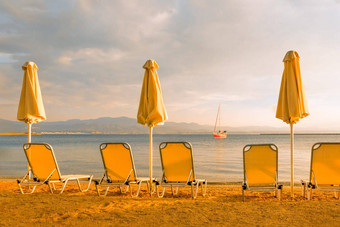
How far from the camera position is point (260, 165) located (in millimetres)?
5684

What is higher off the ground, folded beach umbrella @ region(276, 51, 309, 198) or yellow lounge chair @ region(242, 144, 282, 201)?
folded beach umbrella @ region(276, 51, 309, 198)

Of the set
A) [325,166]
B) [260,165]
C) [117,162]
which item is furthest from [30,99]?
[325,166]

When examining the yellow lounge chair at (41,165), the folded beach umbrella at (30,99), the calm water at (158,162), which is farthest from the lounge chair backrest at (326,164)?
the folded beach umbrella at (30,99)

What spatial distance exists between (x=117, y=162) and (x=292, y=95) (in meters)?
3.48

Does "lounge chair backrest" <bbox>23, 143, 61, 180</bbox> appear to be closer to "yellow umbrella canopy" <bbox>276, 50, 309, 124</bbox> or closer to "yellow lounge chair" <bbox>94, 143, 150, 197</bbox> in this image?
"yellow lounge chair" <bbox>94, 143, 150, 197</bbox>

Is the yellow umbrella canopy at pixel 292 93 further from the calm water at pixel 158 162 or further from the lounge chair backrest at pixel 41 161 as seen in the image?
the calm water at pixel 158 162

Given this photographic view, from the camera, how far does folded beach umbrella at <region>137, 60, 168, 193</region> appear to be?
6141mm

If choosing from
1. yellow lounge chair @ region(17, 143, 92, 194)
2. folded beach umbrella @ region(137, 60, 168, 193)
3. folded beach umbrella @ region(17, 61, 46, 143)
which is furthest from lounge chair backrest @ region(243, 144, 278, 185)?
folded beach umbrella @ region(17, 61, 46, 143)

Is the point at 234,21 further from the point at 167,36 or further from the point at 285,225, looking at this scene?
the point at 285,225

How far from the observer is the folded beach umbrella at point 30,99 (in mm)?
6957

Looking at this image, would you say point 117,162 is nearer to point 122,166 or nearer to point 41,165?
point 122,166

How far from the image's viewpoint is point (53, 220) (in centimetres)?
394

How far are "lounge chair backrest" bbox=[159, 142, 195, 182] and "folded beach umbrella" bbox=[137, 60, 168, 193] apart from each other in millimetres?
557

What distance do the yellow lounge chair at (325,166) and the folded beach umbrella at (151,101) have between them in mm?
2865
